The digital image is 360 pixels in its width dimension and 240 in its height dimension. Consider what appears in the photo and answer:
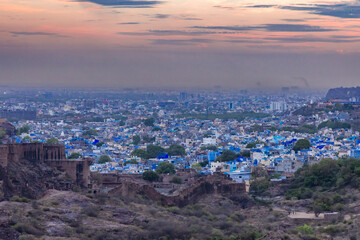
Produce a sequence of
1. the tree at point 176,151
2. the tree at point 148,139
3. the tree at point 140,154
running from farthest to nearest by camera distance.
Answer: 1. the tree at point 148,139
2. the tree at point 176,151
3. the tree at point 140,154

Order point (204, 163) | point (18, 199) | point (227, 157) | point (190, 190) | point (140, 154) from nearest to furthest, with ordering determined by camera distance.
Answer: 1. point (18, 199)
2. point (190, 190)
3. point (204, 163)
4. point (227, 157)
5. point (140, 154)

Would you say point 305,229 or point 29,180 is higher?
point 29,180

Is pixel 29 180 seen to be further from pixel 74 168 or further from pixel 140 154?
pixel 140 154

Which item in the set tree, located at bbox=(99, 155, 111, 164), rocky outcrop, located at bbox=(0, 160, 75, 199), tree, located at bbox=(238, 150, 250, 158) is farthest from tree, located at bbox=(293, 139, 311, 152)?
rocky outcrop, located at bbox=(0, 160, 75, 199)

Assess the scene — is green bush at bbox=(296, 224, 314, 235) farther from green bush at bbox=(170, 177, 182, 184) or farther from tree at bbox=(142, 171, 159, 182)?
tree at bbox=(142, 171, 159, 182)

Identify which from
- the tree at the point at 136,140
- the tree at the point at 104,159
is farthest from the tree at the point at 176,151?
the tree at the point at 136,140

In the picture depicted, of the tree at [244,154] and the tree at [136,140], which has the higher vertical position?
the tree at [244,154]

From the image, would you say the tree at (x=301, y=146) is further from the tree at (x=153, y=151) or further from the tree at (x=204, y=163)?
the tree at (x=153, y=151)

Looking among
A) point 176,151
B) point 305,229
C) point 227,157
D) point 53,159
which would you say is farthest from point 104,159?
point 305,229
